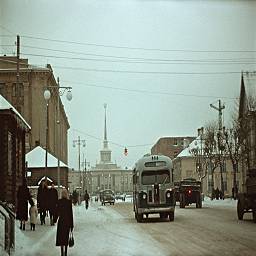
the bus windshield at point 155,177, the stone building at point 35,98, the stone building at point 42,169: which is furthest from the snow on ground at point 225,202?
the stone building at point 35,98

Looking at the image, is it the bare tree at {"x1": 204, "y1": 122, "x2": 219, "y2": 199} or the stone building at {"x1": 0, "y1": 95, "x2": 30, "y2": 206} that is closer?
the stone building at {"x1": 0, "y1": 95, "x2": 30, "y2": 206}

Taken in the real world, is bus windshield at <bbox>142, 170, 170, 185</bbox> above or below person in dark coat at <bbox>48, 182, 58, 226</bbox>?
above

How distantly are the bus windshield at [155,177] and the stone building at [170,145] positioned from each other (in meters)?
2.17

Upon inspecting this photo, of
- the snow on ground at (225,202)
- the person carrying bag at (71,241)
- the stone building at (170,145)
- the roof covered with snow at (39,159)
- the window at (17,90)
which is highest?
the window at (17,90)

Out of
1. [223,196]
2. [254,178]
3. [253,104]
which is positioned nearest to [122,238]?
[254,178]

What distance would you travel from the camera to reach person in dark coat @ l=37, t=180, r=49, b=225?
1300 cm

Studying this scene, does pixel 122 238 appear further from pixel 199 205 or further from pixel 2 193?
pixel 199 205

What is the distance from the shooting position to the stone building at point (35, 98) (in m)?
13.3

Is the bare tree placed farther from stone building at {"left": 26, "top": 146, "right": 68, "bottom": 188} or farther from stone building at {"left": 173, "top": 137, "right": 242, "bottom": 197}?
stone building at {"left": 26, "top": 146, "right": 68, "bottom": 188}

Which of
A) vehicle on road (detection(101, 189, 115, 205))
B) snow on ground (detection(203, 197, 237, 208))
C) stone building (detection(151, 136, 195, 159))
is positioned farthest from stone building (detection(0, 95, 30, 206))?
snow on ground (detection(203, 197, 237, 208))

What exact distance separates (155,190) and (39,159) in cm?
392

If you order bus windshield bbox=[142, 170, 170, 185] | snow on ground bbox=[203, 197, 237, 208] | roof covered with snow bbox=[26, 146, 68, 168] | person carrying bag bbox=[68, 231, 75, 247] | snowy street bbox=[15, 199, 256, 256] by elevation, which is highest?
roof covered with snow bbox=[26, 146, 68, 168]

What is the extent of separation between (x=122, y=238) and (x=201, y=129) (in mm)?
3111

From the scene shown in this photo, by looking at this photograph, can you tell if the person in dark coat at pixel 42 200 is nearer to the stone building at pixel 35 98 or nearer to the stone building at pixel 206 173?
the stone building at pixel 35 98
